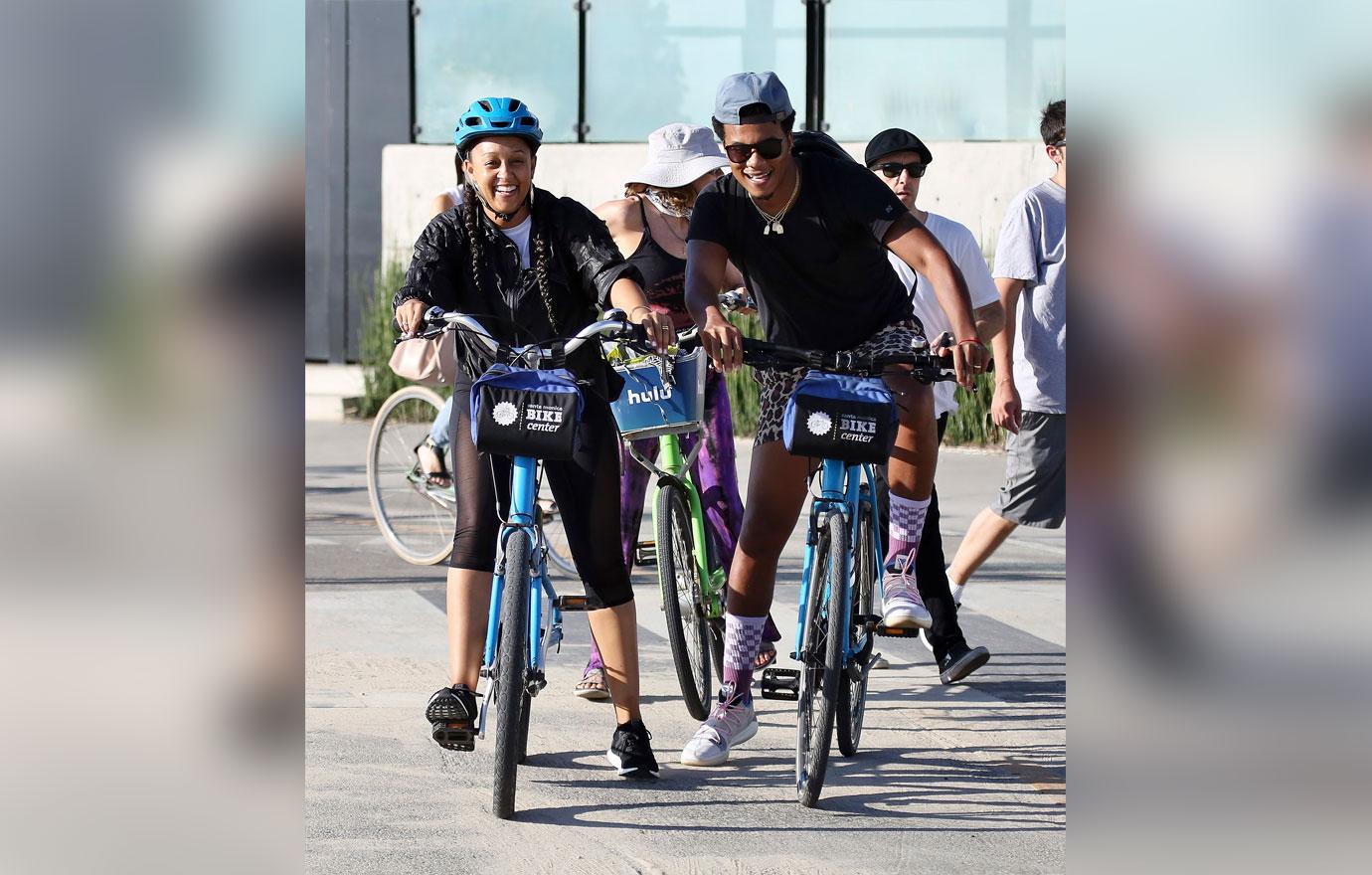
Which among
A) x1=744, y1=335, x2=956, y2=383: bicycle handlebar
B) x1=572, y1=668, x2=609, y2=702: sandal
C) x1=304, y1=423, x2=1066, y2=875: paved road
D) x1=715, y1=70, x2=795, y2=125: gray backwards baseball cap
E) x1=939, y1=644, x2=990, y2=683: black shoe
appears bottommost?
x1=304, y1=423, x2=1066, y2=875: paved road

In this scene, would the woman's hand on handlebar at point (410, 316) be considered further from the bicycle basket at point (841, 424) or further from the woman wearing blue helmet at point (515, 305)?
the bicycle basket at point (841, 424)

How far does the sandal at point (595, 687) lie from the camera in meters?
6.07

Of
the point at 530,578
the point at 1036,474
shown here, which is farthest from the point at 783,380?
the point at 1036,474

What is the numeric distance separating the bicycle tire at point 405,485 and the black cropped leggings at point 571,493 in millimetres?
4032

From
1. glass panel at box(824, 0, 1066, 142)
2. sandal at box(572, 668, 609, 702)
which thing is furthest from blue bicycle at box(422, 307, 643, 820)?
glass panel at box(824, 0, 1066, 142)

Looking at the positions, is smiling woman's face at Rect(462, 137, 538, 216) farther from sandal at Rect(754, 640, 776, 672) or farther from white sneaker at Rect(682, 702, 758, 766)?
sandal at Rect(754, 640, 776, 672)

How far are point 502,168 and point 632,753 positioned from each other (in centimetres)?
163

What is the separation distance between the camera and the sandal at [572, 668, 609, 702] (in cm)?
607

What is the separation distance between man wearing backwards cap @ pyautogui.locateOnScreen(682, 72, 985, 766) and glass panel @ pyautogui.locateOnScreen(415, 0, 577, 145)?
13055 millimetres

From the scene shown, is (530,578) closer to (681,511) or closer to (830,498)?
(830,498)

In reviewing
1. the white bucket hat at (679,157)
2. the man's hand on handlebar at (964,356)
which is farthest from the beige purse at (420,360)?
the man's hand on handlebar at (964,356)

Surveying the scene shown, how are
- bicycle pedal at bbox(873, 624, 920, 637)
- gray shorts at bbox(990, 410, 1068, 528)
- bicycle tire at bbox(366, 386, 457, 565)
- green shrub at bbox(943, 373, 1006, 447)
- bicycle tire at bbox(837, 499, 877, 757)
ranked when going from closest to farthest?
bicycle tire at bbox(837, 499, 877, 757) → bicycle pedal at bbox(873, 624, 920, 637) → gray shorts at bbox(990, 410, 1068, 528) → bicycle tire at bbox(366, 386, 457, 565) → green shrub at bbox(943, 373, 1006, 447)
